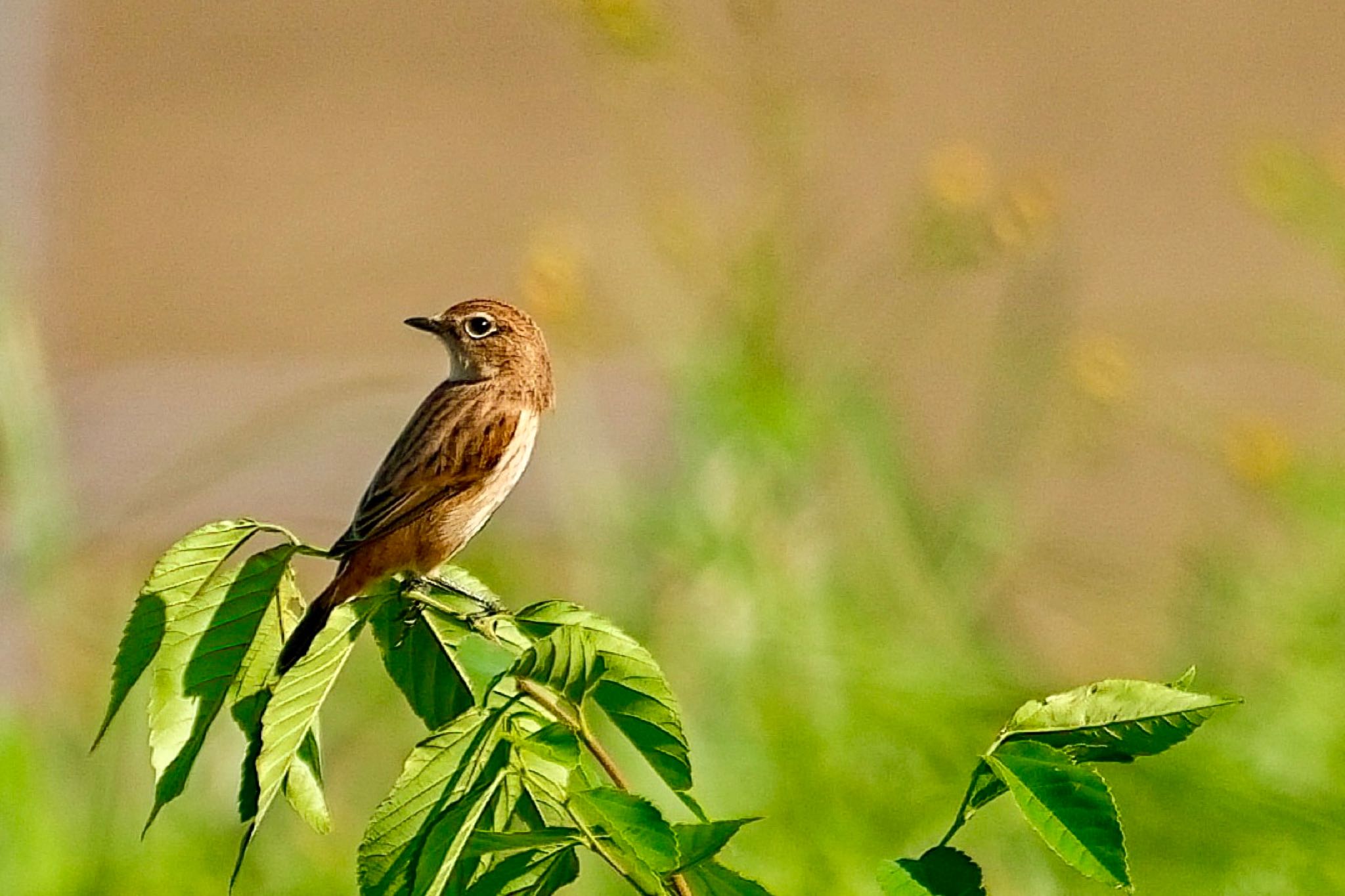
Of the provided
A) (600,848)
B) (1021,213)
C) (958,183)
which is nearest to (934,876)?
(600,848)

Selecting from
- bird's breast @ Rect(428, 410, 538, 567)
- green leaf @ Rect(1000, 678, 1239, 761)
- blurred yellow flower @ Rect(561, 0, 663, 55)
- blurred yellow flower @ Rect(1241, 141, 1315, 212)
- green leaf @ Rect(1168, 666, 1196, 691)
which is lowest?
green leaf @ Rect(1000, 678, 1239, 761)

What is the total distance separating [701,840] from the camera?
1.22m

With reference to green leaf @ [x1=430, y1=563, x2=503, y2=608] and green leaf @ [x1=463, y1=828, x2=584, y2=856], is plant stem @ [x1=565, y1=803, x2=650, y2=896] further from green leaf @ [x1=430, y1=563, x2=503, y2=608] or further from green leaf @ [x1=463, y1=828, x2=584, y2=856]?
green leaf @ [x1=430, y1=563, x2=503, y2=608]

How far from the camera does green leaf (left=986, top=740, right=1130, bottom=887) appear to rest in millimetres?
1232

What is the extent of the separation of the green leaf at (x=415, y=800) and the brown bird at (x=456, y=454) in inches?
30.9

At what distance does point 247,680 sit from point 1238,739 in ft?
8.19

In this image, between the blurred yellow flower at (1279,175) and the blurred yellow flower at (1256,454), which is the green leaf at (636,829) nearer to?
the blurred yellow flower at (1279,175)

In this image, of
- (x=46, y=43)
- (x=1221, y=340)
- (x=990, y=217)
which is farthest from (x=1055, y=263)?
(x=46, y=43)

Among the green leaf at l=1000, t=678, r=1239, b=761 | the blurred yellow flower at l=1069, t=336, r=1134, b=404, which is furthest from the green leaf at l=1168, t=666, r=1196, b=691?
the blurred yellow flower at l=1069, t=336, r=1134, b=404

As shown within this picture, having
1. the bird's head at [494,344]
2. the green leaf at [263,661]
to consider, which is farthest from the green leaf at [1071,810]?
the bird's head at [494,344]

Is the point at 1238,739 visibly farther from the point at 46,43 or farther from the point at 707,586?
the point at 46,43

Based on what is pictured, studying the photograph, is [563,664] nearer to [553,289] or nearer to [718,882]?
[718,882]

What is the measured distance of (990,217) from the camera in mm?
3992

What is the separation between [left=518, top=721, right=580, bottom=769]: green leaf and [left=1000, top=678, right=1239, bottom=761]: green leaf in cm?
27
